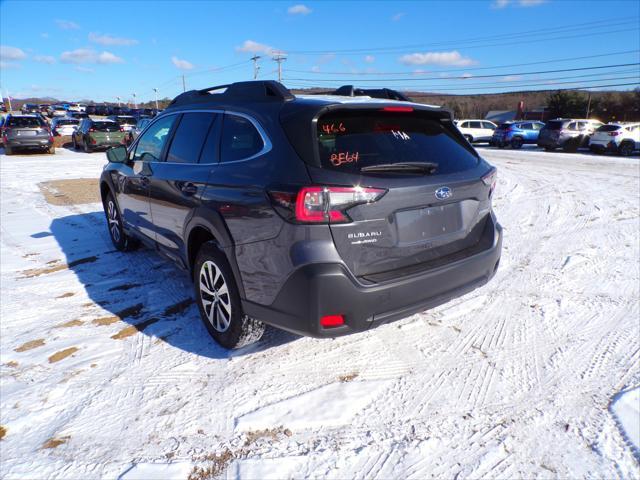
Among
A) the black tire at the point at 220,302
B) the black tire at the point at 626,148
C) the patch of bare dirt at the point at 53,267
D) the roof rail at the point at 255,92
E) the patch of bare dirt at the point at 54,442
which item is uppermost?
the roof rail at the point at 255,92

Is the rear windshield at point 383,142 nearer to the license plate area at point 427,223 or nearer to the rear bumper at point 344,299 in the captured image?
the license plate area at point 427,223

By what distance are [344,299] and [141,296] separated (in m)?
2.50

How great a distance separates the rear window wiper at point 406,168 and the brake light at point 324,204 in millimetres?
217

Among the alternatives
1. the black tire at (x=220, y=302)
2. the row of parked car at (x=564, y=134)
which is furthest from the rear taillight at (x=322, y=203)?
the row of parked car at (x=564, y=134)

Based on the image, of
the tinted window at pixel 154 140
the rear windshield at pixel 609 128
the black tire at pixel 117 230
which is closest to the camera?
the tinted window at pixel 154 140

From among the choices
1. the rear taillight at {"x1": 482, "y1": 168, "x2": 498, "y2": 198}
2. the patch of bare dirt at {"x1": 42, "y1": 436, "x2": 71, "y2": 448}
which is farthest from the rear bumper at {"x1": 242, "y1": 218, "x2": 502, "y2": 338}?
the patch of bare dirt at {"x1": 42, "y1": 436, "x2": 71, "y2": 448}

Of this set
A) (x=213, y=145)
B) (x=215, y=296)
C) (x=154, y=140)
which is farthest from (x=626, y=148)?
(x=215, y=296)

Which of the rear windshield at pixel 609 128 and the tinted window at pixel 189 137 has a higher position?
the rear windshield at pixel 609 128

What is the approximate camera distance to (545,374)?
2756 mm

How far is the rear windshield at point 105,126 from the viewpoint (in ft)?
65.8

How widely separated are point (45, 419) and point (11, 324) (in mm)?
1528

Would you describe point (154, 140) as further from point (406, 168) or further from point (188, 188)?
point (406, 168)

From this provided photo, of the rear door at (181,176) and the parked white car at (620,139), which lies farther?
the parked white car at (620,139)

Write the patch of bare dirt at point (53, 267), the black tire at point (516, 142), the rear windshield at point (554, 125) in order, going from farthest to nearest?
the black tire at point (516, 142), the rear windshield at point (554, 125), the patch of bare dirt at point (53, 267)
